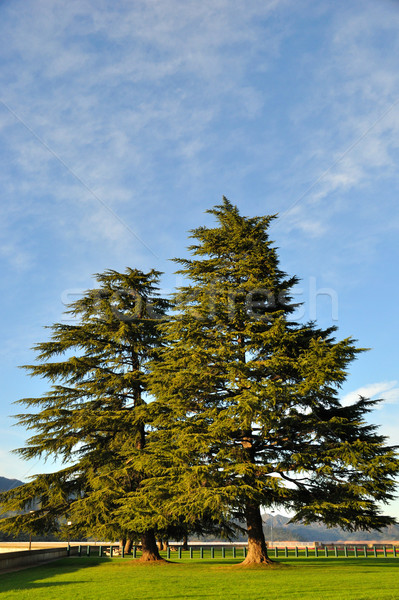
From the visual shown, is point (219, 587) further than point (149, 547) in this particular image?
No

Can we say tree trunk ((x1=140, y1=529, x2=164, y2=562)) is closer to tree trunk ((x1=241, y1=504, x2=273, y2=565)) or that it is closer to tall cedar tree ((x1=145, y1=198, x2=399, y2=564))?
tall cedar tree ((x1=145, y1=198, x2=399, y2=564))

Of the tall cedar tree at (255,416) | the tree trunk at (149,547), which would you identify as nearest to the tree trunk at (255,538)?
the tall cedar tree at (255,416)

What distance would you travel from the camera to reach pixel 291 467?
18.1 metres

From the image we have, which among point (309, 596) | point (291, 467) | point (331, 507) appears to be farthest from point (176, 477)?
point (309, 596)

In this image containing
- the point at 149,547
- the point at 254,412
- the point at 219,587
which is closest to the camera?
the point at 219,587

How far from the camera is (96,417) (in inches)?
944

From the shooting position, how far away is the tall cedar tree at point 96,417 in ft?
74.0

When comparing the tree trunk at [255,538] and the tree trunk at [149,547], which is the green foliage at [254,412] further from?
the tree trunk at [149,547]

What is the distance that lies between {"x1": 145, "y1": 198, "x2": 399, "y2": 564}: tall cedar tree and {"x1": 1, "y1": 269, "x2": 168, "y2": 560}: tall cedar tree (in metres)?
2.27

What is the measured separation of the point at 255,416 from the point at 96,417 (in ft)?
31.9

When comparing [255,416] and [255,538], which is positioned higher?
[255,416]

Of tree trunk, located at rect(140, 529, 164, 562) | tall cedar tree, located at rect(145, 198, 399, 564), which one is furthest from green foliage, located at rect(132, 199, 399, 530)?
tree trunk, located at rect(140, 529, 164, 562)

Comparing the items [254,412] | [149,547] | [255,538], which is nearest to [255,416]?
[254,412]

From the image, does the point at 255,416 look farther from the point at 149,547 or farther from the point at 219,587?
the point at 149,547
